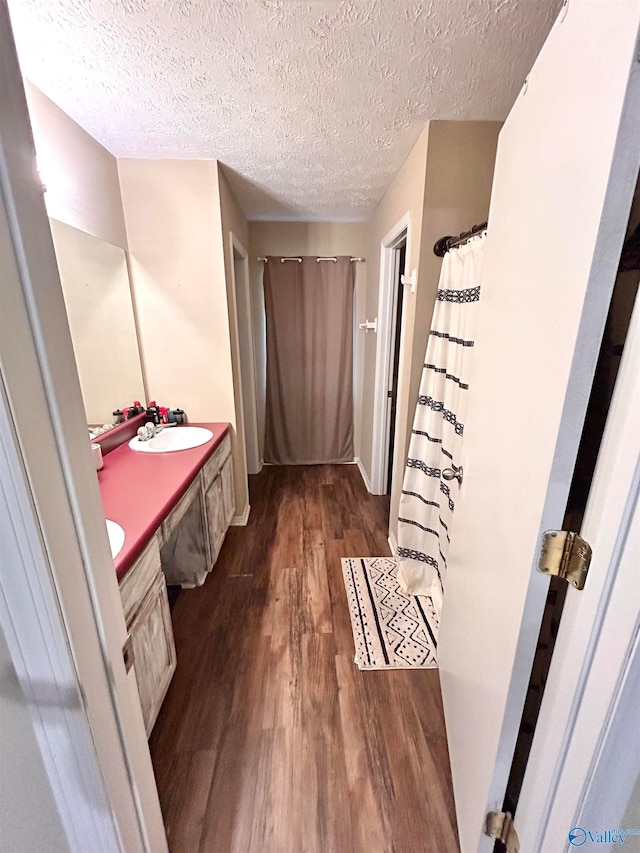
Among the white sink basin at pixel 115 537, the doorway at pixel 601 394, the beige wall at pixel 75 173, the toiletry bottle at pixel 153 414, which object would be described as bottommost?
the white sink basin at pixel 115 537

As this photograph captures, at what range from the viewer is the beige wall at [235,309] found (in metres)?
2.29

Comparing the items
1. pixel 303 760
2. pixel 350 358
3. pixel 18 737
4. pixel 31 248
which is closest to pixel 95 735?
pixel 18 737

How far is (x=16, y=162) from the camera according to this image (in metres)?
0.46

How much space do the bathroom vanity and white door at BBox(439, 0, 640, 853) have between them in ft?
2.82

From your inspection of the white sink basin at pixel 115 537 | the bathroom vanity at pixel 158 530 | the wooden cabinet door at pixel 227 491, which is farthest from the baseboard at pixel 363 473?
the white sink basin at pixel 115 537

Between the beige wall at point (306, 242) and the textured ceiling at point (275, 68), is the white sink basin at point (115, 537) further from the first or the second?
the beige wall at point (306, 242)

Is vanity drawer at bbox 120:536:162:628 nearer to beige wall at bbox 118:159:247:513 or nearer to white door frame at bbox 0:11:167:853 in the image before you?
white door frame at bbox 0:11:167:853

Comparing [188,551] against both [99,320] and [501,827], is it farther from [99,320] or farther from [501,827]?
[501,827]

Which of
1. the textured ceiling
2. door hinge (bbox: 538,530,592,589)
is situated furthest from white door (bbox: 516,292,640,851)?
the textured ceiling

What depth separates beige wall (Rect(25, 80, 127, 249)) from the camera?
Answer: 146 centimetres

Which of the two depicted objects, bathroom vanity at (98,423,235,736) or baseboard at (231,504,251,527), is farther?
baseboard at (231,504,251,527)

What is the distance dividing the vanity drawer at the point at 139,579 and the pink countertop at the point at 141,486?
0.19 feet

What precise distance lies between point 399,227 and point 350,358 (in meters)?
1.61

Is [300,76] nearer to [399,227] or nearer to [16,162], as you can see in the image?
[399,227]
